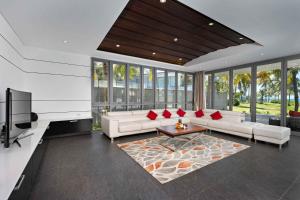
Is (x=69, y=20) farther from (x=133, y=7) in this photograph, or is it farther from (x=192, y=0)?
(x=192, y=0)

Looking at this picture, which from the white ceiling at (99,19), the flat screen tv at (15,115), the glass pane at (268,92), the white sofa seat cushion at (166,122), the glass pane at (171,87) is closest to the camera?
the flat screen tv at (15,115)

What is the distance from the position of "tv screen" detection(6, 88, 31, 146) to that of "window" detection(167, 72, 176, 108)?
5697mm

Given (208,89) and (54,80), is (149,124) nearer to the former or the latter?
(54,80)

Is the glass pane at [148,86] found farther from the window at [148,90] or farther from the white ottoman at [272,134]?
the white ottoman at [272,134]

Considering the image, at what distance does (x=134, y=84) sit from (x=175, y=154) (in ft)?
12.4

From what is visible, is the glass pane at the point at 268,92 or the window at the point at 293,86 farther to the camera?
the glass pane at the point at 268,92

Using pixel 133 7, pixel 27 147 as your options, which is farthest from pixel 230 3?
pixel 27 147

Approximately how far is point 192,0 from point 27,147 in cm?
319

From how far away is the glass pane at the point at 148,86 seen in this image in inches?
257

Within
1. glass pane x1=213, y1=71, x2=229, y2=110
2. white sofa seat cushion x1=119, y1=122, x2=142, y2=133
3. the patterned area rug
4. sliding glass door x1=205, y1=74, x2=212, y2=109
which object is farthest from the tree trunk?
white sofa seat cushion x1=119, y1=122, x2=142, y2=133

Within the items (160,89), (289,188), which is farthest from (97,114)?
(289,188)

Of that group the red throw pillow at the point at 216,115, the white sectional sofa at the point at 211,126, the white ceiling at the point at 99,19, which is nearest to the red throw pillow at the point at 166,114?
the white sectional sofa at the point at 211,126

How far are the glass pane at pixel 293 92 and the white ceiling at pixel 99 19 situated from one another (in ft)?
4.39

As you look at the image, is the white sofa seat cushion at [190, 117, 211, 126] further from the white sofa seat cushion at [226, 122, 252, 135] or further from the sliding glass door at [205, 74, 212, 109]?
the sliding glass door at [205, 74, 212, 109]
